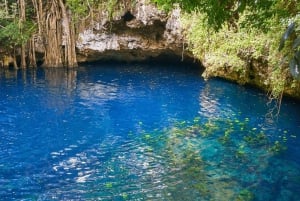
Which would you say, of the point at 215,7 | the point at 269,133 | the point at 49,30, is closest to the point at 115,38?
the point at 49,30

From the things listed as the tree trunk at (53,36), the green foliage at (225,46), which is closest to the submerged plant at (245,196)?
the green foliage at (225,46)

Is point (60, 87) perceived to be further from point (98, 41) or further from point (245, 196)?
point (245, 196)

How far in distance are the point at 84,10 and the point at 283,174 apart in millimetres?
15610

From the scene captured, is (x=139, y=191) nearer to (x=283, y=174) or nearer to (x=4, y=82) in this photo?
(x=283, y=174)

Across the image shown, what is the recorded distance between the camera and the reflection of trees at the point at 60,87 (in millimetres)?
12594

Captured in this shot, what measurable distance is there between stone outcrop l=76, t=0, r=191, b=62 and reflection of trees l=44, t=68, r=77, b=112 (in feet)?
7.51

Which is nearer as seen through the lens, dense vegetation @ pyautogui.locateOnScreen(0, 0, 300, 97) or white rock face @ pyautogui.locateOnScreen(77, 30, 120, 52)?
dense vegetation @ pyautogui.locateOnScreen(0, 0, 300, 97)

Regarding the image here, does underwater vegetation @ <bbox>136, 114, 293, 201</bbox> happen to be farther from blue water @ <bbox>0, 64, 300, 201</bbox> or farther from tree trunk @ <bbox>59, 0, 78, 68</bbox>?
tree trunk @ <bbox>59, 0, 78, 68</bbox>

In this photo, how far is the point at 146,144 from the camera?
28.6 feet

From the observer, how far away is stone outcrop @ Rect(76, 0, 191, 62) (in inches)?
739

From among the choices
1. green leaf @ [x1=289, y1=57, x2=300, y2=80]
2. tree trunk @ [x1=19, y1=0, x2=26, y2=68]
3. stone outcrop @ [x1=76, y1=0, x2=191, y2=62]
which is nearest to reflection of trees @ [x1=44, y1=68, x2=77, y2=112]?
tree trunk @ [x1=19, y1=0, x2=26, y2=68]

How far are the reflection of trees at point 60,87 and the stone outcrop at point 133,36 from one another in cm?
229

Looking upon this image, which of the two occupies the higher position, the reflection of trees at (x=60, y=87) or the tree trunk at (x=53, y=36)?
the tree trunk at (x=53, y=36)

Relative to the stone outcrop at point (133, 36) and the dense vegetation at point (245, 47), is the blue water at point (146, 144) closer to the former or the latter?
the dense vegetation at point (245, 47)
